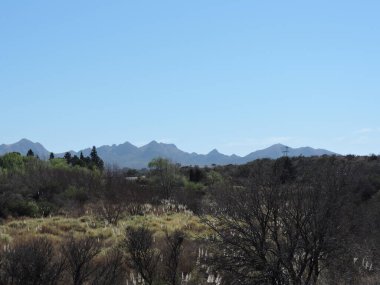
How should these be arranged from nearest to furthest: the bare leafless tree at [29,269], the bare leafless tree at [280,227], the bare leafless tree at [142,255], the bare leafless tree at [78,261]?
the bare leafless tree at [29,269], the bare leafless tree at [78,261], the bare leafless tree at [280,227], the bare leafless tree at [142,255]

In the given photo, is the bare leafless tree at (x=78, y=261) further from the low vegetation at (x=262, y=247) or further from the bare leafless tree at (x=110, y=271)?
the bare leafless tree at (x=110, y=271)

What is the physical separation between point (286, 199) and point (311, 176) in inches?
48.1

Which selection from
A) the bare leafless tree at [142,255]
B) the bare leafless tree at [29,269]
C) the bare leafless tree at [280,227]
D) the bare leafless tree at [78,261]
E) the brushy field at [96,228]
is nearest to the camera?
the bare leafless tree at [29,269]

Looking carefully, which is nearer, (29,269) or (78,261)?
(29,269)

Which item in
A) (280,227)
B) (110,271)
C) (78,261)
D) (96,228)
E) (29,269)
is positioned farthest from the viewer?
(96,228)

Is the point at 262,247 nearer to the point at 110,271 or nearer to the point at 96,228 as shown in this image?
the point at 110,271

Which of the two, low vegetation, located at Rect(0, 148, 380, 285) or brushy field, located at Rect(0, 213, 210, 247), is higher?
low vegetation, located at Rect(0, 148, 380, 285)

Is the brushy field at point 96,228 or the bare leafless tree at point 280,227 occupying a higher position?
the bare leafless tree at point 280,227

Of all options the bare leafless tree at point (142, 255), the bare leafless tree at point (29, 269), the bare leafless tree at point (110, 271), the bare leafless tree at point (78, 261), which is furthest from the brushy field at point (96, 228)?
the bare leafless tree at point (29, 269)

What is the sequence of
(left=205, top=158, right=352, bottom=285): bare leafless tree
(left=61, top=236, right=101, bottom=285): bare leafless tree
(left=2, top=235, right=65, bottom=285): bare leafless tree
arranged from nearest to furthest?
(left=2, top=235, right=65, bottom=285): bare leafless tree → (left=61, top=236, right=101, bottom=285): bare leafless tree → (left=205, top=158, right=352, bottom=285): bare leafless tree

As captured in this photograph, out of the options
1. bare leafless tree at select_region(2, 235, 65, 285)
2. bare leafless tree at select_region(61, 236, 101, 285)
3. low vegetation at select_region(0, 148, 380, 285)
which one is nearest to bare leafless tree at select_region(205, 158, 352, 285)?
low vegetation at select_region(0, 148, 380, 285)

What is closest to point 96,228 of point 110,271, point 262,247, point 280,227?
point 110,271

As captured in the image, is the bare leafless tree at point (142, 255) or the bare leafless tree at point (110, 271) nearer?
the bare leafless tree at point (110, 271)

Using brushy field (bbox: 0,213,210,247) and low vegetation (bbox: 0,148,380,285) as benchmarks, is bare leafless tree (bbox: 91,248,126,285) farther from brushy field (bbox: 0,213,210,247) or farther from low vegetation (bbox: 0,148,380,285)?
brushy field (bbox: 0,213,210,247)
